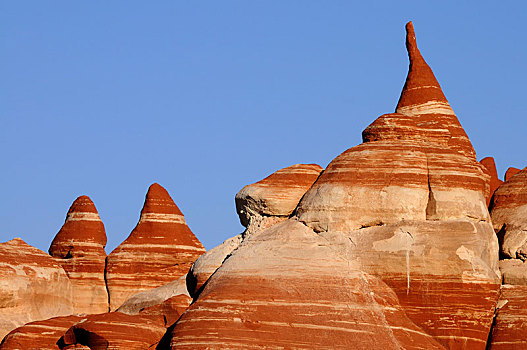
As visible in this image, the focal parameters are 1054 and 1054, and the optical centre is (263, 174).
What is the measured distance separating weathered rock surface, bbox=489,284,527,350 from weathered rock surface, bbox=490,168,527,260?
1.73 metres

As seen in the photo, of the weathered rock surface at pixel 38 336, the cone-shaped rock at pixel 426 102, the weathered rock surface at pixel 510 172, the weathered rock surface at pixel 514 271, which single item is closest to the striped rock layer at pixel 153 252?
the weathered rock surface at pixel 510 172

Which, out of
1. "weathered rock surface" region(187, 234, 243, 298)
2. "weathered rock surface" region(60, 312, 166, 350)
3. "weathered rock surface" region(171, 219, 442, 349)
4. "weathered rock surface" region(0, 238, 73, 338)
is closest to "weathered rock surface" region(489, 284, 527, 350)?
"weathered rock surface" region(171, 219, 442, 349)

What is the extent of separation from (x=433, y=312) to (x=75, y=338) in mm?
9582

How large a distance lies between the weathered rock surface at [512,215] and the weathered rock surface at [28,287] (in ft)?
57.8

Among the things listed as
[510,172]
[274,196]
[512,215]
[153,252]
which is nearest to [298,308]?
[274,196]

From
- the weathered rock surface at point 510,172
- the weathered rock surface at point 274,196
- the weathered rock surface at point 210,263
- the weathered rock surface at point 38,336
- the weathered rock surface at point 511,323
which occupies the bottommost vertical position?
the weathered rock surface at point 511,323

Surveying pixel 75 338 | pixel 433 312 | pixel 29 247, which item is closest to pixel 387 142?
pixel 433 312

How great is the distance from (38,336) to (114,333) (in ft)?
13.3

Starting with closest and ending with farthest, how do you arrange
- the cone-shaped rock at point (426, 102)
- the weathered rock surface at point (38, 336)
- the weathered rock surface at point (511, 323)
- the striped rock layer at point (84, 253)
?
the weathered rock surface at point (511, 323) < the weathered rock surface at point (38, 336) < the cone-shaped rock at point (426, 102) < the striped rock layer at point (84, 253)

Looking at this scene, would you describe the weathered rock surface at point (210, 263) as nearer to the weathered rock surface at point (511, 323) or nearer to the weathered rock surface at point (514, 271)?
the weathered rock surface at point (514, 271)

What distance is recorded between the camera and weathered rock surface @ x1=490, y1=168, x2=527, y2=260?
28.6m

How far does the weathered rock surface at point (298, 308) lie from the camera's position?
24.0m

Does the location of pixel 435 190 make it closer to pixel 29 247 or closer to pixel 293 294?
pixel 293 294

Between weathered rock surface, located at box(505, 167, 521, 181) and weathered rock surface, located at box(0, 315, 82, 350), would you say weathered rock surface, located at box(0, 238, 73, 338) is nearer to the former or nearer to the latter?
weathered rock surface, located at box(0, 315, 82, 350)
